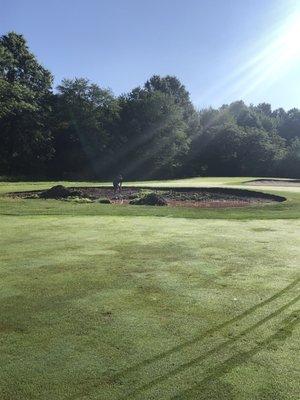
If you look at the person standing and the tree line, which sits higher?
the tree line

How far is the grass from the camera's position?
5.10m

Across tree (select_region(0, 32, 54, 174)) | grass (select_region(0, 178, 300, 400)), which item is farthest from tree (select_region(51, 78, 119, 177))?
grass (select_region(0, 178, 300, 400))

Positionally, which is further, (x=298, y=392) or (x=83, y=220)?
(x=83, y=220)

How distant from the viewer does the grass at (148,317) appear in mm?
5102

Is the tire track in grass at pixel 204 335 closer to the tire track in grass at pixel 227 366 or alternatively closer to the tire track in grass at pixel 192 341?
the tire track in grass at pixel 192 341

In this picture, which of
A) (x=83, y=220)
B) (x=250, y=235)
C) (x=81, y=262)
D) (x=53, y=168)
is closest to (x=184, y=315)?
(x=81, y=262)

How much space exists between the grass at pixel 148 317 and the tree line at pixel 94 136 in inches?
2168

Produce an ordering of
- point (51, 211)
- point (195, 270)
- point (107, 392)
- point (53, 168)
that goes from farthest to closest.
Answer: point (53, 168)
point (51, 211)
point (195, 270)
point (107, 392)

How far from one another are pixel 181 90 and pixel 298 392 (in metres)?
131

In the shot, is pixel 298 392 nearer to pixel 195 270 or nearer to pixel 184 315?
pixel 184 315

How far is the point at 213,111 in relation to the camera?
107625 mm

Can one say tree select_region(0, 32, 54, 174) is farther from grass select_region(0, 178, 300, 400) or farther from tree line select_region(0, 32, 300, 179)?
grass select_region(0, 178, 300, 400)

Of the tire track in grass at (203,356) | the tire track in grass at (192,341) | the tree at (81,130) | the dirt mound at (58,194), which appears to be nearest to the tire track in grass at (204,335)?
the tire track in grass at (192,341)

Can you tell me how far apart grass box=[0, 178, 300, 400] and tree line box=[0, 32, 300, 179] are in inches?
2168
